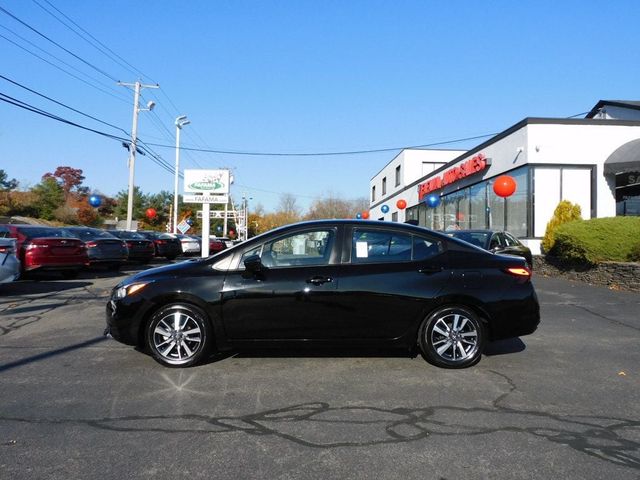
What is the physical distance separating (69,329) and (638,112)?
96.0ft

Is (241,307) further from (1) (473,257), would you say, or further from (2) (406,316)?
(1) (473,257)

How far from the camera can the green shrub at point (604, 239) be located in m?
13.2

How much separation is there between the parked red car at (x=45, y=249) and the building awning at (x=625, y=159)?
1743 cm

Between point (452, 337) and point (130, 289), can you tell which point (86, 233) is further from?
point (452, 337)

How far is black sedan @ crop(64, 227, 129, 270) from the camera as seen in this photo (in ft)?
54.8

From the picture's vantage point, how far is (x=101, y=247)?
16.8 m

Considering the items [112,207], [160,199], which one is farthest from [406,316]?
[112,207]

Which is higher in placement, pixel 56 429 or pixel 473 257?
pixel 473 257

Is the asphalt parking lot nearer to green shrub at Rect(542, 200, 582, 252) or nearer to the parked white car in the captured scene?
green shrub at Rect(542, 200, 582, 252)

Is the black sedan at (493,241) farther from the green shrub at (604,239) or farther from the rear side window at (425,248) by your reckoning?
the rear side window at (425,248)

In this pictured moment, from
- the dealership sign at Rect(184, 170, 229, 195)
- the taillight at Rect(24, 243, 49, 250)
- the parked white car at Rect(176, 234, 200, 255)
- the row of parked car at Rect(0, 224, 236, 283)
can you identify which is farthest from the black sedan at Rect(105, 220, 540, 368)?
the parked white car at Rect(176, 234, 200, 255)

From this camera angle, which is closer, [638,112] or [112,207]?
[638,112]

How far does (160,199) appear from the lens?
7350cm

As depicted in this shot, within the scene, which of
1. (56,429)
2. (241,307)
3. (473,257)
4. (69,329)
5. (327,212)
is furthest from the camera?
(327,212)
